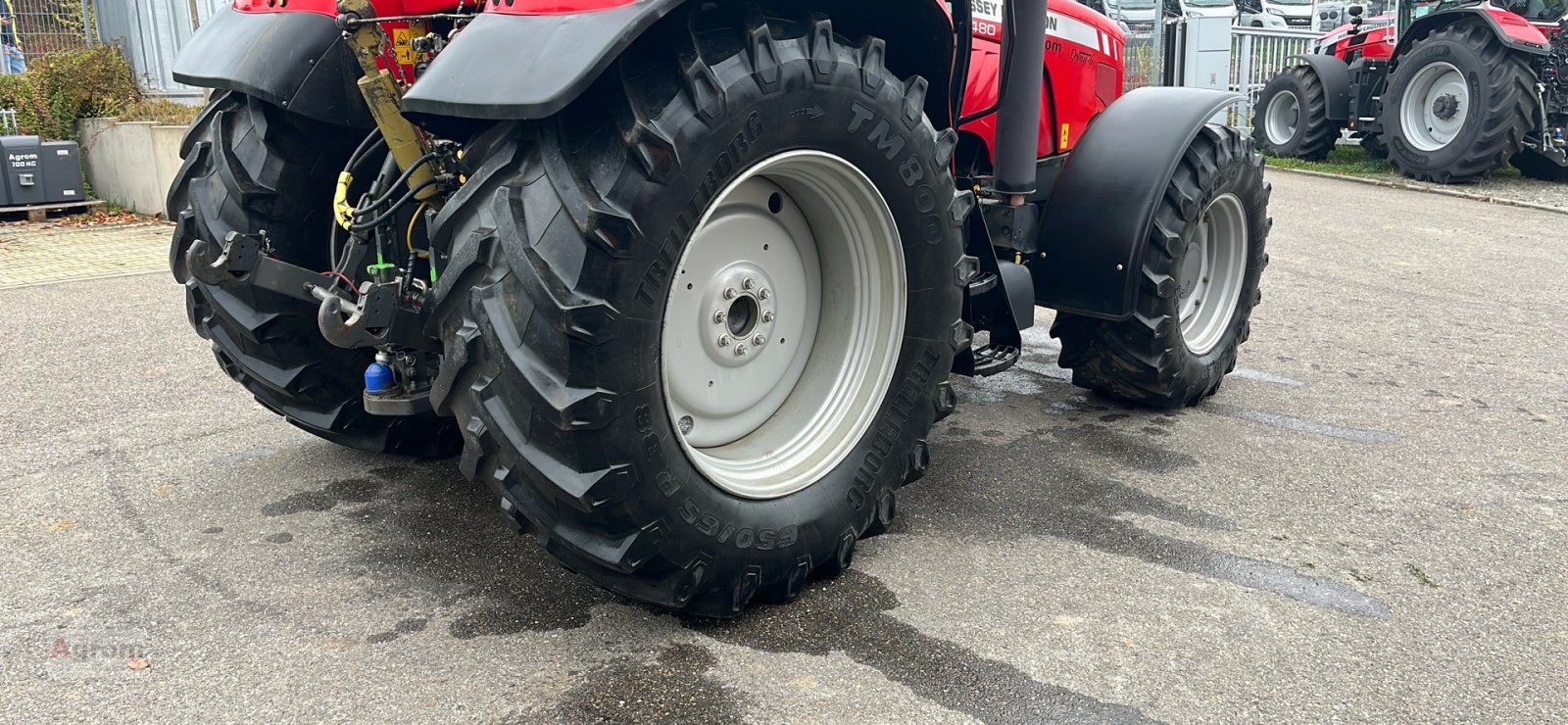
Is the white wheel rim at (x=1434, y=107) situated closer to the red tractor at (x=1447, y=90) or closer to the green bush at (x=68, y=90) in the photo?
the red tractor at (x=1447, y=90)

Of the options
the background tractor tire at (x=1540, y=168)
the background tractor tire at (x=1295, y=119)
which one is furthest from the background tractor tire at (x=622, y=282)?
the background tractor tire at (x=1295, y=119)

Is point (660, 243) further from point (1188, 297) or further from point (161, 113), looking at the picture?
point (161, 113)

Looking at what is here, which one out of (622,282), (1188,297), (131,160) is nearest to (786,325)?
(622,282)

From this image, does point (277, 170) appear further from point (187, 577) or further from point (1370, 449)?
point (1370, 449)

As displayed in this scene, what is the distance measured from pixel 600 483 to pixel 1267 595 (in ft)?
5.90

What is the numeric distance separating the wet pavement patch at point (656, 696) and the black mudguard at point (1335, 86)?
514 inches

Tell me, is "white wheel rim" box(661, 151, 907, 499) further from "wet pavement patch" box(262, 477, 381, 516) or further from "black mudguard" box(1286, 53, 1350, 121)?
"black mudguard" box(1286, 53, 1350, 121)

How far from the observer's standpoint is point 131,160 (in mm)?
9992

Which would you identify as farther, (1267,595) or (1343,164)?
(1343,164)

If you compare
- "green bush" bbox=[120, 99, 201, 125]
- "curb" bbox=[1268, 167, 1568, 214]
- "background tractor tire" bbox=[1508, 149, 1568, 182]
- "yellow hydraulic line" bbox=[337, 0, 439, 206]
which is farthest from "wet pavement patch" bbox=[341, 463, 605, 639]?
"background tractor tire" bbox=[1508, 149, 1568, 182]

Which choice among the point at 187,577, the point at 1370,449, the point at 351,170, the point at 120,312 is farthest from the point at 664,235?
the point at 120,312

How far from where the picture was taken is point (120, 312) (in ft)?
21.2

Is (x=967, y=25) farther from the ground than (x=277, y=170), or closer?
farther from the ground

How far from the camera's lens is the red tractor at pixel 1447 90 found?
1134cm
